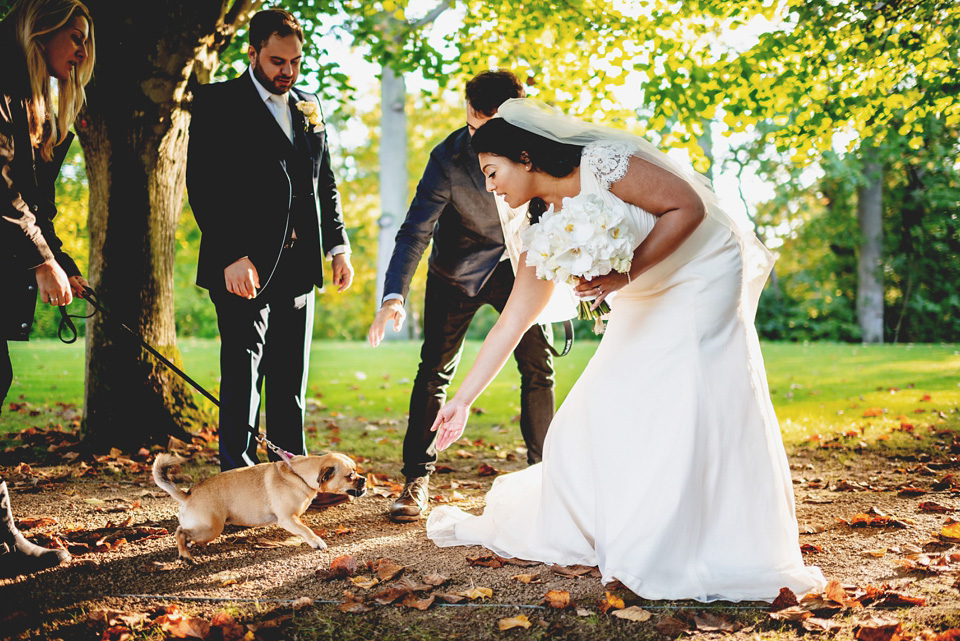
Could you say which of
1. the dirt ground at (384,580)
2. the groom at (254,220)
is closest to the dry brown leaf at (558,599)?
the dirt ground at (384,580)

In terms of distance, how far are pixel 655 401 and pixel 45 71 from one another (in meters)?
3.10

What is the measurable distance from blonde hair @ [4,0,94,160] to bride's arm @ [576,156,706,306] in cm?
257

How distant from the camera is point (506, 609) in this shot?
9.43 ft

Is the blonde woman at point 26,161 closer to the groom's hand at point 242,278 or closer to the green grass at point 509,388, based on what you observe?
the groom's hand at point 242,278

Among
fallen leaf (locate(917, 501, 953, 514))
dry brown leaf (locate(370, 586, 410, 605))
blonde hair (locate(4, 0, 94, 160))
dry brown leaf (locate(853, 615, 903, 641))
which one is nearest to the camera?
dry brown leaf (locate(853, 615, 903, 641))

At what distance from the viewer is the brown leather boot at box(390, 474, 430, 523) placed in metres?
4.25

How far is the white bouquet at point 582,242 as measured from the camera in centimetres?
292

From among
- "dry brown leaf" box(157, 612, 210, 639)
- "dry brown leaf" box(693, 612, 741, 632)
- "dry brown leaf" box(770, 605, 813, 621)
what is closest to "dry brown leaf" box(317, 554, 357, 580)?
"dry brown leaf" box(157, 612, 210, 639)

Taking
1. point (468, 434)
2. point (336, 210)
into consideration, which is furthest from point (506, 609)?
point (468, 434)

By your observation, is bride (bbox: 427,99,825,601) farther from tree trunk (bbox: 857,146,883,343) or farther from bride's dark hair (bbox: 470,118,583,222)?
tree trunk (bbox: 857,146,883,343)

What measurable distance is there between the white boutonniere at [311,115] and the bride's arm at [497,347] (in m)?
1.79

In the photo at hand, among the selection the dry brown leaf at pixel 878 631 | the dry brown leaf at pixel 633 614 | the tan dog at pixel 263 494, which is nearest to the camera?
the dry brown leaf at pixel 878 631

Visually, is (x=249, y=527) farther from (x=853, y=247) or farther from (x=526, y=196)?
(x=853, y=247)

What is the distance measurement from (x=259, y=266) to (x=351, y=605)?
82.4 inches
